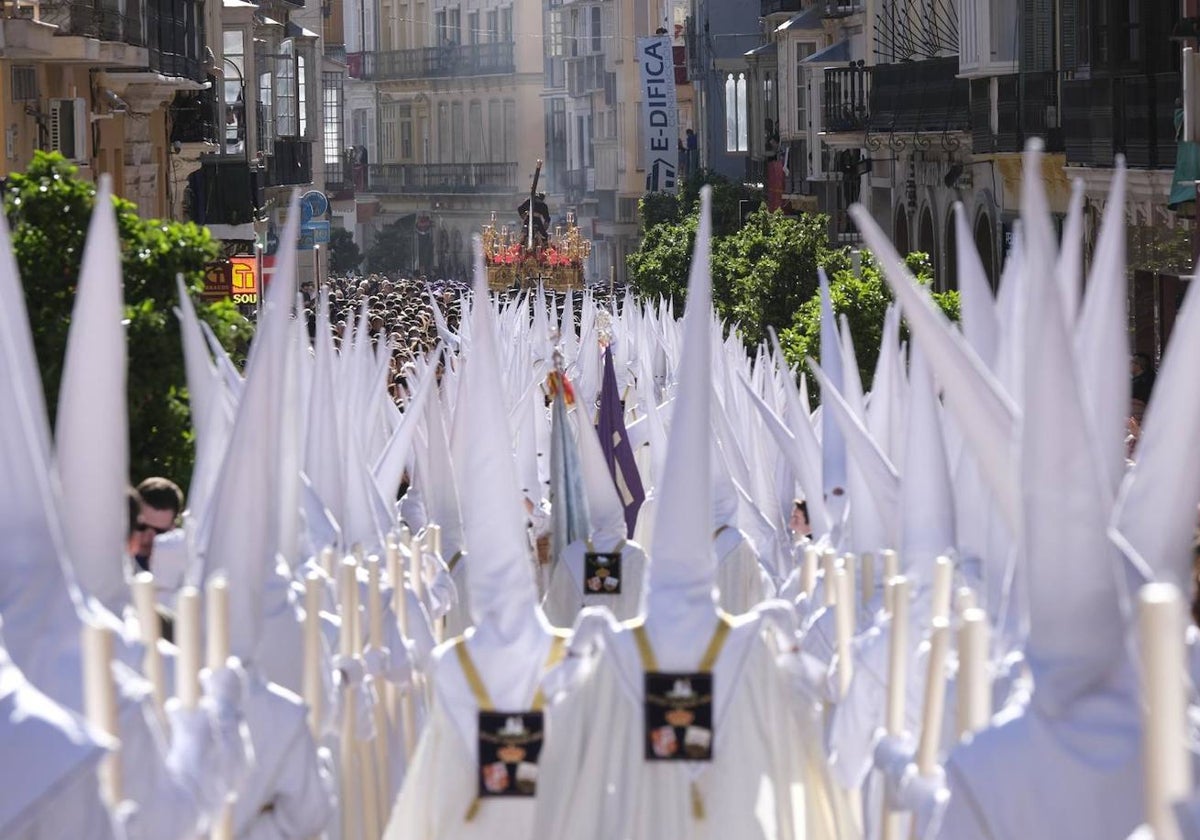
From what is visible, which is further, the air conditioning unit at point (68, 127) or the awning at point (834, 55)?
the awning at point (834, 55)

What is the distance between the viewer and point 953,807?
5.82 m

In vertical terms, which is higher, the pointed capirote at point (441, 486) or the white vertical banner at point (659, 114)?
the white vertical banner at point (659, 114)

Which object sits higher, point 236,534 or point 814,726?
point 236,534

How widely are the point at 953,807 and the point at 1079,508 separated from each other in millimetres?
842

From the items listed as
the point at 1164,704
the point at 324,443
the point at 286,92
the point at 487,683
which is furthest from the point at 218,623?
the point at 286,92

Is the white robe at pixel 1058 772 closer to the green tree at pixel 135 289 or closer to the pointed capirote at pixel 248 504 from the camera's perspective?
the pointed capirote at pixel 248 504

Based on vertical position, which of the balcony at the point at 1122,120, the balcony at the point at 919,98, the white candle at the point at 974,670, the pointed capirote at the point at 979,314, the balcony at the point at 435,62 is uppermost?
the balcony at the point at 435,62

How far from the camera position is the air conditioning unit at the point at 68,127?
25.2 meters

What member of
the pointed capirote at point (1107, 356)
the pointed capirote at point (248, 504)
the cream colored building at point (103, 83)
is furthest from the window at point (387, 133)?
the pointed capirote at point (1107, 356)

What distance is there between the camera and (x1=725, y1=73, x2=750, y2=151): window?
63875 millimetres

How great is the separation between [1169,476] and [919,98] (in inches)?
1137

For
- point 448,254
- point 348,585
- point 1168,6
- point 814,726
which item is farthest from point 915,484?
point 448,254

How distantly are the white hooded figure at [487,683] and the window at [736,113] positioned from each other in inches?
2180

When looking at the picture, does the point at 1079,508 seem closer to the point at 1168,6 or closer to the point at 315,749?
the point at 315,749
